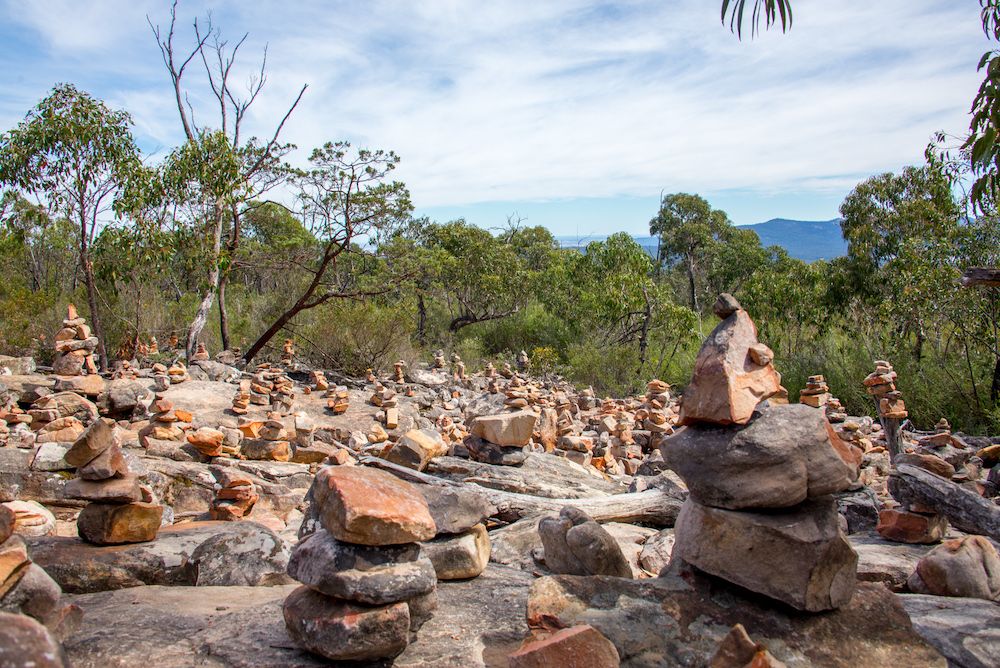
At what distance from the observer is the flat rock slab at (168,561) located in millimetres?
3408

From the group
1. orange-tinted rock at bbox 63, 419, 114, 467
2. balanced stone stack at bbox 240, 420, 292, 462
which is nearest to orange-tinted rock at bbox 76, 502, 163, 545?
orange-tinted rock at bbox 63, 419, 114, 467

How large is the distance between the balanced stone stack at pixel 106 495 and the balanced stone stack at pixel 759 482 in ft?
9.24

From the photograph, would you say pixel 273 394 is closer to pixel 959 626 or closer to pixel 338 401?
pixel 338 401

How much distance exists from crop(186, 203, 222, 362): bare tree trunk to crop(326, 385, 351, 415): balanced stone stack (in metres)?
3.57

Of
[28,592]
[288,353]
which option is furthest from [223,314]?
[28,592]

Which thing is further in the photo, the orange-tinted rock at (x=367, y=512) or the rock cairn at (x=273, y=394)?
the rock cairn at (x=273, y=394)

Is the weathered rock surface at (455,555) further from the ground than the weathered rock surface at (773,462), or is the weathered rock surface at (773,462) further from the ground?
the weathered rock surface at (773,462)

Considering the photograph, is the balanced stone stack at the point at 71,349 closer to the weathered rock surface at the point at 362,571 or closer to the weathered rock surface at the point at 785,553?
the weathered rock surface at the point at 362,571

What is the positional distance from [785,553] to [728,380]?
2.45 ft

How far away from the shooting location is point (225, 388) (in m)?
10.1

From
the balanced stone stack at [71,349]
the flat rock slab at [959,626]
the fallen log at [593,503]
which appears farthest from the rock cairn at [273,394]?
the flat rock slab at [959,626]

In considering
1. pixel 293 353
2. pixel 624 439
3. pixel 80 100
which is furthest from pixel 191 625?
pixel 293 353

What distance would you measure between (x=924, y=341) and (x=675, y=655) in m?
14.3

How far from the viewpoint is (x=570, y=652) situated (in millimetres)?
2334
